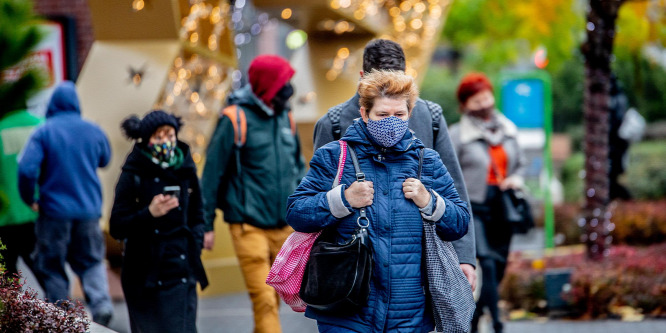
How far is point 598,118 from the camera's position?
1051 cm

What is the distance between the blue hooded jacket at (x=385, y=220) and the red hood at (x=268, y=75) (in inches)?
86.1

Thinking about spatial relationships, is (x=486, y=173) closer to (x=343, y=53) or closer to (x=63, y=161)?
(x=63, y=161)

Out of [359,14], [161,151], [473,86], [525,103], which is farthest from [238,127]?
[525,103]

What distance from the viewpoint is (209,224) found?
622 centimetres

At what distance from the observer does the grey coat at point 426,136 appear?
4891 millimetres

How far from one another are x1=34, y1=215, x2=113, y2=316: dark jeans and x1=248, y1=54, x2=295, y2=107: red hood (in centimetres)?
201

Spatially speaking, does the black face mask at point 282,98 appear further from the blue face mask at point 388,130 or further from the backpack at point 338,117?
the blue face mask at point 388,130

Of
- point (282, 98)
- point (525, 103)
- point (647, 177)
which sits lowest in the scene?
point (647, 177)

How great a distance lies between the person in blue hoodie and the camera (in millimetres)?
7344

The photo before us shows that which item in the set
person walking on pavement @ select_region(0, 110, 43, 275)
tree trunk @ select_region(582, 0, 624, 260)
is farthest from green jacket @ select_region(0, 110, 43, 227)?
tree trunk @ select_region(582, 0, 624, 260)

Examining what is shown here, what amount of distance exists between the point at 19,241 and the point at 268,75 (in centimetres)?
265

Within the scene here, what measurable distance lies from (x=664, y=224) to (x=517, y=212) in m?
7.26

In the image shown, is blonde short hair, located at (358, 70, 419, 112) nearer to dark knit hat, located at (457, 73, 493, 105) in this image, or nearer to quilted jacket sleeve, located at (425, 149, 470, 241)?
quilted jacket sleeve, located at (425, 149, 470, 241)

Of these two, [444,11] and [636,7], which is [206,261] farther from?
[636,7]
